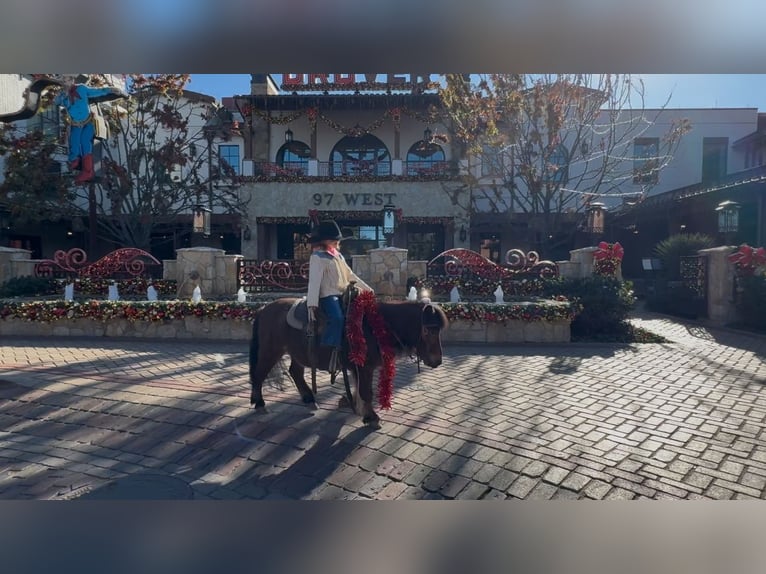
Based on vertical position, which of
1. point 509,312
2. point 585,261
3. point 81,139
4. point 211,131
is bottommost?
point 509,312

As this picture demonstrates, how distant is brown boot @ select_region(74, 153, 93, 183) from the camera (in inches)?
273

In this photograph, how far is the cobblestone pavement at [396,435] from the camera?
134 inches

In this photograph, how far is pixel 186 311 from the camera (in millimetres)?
9062

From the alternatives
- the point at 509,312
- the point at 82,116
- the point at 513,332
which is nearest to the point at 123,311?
the point at 82,116

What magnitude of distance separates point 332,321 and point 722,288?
39.2 ft

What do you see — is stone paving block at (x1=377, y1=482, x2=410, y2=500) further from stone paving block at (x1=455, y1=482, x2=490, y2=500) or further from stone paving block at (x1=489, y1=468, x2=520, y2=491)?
stone paving block at (x1=489, y1=468, x2=520, y2=491)

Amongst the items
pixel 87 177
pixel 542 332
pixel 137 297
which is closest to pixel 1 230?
pixel 137 297

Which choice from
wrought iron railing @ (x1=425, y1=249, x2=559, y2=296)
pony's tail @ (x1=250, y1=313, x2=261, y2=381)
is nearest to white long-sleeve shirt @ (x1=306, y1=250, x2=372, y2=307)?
pony's tail @ (x1=250, y1=313, x2=261, y2=381)

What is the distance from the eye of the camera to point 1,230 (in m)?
20.9

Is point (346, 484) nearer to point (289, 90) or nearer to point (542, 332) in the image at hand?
point (542, 332)

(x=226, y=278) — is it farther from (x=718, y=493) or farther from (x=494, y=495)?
(x=718, y=493)

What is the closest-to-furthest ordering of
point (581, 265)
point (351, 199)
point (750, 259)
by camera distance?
point (750, 259) < point (581, 265) < point (351, 199)

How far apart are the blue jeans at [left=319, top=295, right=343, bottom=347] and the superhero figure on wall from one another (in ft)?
15.9

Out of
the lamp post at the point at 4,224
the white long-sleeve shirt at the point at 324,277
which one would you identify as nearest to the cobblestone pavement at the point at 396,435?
Result: the white long-sleeve shirt at the point at 324,277
